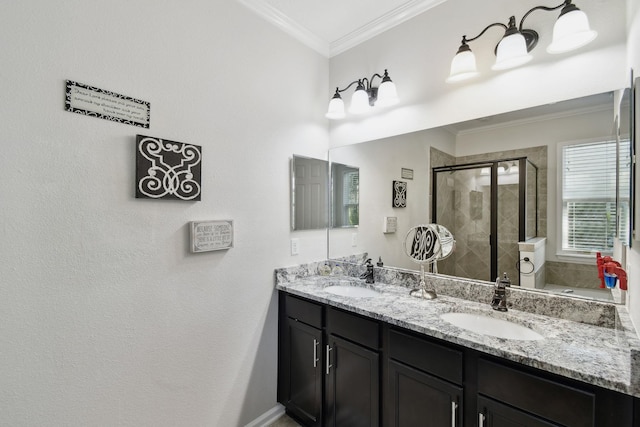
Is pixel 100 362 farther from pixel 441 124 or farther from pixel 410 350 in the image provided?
pixel 441 124

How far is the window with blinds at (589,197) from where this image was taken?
4.23ft

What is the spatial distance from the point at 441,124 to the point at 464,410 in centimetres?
155

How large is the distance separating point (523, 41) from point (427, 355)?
1.60m

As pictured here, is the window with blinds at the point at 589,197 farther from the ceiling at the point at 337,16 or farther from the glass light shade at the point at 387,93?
the ceiling at the point at 337,16

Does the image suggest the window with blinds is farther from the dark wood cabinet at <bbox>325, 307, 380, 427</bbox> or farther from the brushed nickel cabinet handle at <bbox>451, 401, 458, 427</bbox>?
the dark wood cabinet at <bbox>325, 307, 380, 427</bbox>

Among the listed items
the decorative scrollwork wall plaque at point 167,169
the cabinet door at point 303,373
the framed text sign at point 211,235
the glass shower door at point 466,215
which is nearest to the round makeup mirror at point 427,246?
the glass shower door at point 466,215

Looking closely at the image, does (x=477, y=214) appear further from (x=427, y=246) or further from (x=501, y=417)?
(x=501, y=417)

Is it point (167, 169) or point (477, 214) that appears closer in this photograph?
point (167, 169)

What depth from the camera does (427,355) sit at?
130 cm

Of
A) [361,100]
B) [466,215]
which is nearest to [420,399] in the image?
[466,215]

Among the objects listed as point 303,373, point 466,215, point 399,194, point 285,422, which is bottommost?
point 285,422

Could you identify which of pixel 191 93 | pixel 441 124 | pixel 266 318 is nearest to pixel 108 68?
pixel 191 93

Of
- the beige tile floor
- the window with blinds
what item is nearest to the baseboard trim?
the beige tile floor

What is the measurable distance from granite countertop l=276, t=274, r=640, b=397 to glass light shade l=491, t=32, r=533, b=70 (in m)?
1.29
